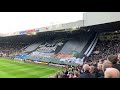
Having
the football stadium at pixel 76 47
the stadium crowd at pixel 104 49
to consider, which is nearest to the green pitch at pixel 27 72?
the football stadium at pixel 76 47

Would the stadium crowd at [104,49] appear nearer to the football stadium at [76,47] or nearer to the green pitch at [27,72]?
the football stadium at [76,47]

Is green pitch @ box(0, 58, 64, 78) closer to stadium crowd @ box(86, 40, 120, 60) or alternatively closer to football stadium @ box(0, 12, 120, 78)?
football stadium @ box(0, 12, 120, 78)

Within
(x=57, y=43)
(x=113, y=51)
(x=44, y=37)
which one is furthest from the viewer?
(x=44, y=37)

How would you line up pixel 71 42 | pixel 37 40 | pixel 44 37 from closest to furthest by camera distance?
pixel 71 42, pixel 44 37, pixel 37 40

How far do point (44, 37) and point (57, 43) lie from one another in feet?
20.4

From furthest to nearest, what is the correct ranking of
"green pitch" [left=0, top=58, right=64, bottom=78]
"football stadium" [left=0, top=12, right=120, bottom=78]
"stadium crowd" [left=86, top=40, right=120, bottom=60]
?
"stadium crowd" [left=86, top=40, right=120, bottom=60], "football stadium" [left=0, top=12, right=120, bottom=78], "green pitch" [left=0, top=58, right=64, bottom=78]

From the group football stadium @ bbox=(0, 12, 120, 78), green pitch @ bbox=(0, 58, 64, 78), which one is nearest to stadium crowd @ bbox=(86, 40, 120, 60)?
football stadium @ bbox=(0, 12, 120, 78)

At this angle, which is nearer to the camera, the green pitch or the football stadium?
the green pitch

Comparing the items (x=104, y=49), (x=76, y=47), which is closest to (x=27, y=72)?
(x=76, y=47)

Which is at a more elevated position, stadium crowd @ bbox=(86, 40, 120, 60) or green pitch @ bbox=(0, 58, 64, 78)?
stadium crowd @ bbox=(86, 40, 120, 60)
